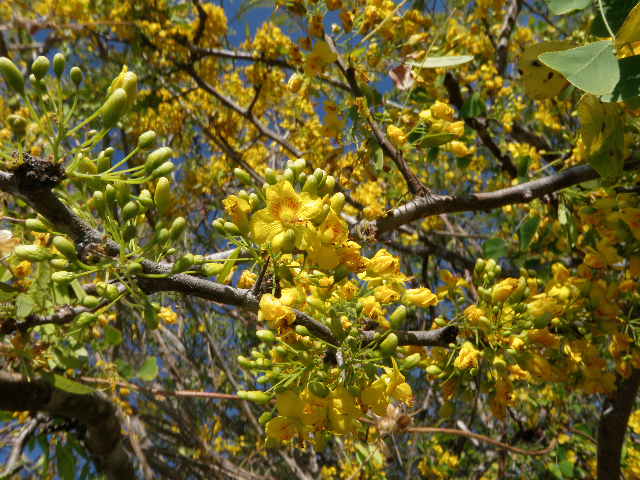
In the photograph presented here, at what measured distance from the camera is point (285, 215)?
3.75 ft

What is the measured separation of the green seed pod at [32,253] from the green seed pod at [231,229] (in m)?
0.41

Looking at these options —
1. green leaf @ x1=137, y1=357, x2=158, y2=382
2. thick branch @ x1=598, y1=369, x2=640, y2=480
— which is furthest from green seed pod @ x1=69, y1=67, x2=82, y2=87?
thick branch @ x1=598, y1=369, x2=640, y2=480

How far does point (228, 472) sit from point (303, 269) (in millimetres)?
2605

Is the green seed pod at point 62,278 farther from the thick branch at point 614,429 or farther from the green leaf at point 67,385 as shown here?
the thick branch at point 614,429

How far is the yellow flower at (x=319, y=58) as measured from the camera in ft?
6.16

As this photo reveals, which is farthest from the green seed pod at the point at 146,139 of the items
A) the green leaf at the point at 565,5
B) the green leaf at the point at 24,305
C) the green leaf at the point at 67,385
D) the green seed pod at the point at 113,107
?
the green leaf at the point at 565,5

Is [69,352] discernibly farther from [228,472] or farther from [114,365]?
[228,472]

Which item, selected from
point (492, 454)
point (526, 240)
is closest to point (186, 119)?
point (526, 240)

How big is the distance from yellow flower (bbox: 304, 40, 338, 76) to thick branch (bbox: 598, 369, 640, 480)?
2.30m

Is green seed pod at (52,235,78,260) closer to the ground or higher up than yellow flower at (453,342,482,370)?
higher up

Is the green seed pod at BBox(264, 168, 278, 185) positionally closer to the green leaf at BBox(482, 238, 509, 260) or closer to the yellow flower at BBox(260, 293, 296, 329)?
the yellow flower at BBox(260, 293, 296, 329)

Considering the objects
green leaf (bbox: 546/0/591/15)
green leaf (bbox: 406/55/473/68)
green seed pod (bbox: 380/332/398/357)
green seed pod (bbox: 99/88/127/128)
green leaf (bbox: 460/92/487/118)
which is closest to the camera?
green seed pod (bbox: 99/88/127/128)

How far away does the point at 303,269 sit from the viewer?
1.18 m

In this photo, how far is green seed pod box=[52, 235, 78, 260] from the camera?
0.93 meters
